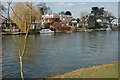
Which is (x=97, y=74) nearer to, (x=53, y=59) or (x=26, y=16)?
(x=26, y=16)

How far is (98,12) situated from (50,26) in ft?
148

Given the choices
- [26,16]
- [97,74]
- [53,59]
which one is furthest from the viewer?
[53,59]

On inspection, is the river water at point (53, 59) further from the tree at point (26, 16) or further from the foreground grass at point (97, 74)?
the tree at point (26, 16)

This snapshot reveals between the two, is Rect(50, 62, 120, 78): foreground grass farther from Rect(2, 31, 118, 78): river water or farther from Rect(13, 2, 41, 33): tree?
Rect(13, 2, 41, 33): tree

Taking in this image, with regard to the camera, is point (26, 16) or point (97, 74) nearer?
point (26, 16)

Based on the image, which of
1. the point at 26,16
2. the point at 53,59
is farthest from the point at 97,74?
the point at 53,59

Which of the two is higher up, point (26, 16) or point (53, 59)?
point (26, 16)

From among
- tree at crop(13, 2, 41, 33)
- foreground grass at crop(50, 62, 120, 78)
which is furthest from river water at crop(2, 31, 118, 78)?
tree at crop(13, 2, 41, 33)

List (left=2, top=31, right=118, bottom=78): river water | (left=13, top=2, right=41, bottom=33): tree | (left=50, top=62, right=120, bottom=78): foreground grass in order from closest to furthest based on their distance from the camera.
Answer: (left=13, top=2, right=41, bottom=33): tree, (left=50, top=62, right=120, bottom=78): foreground grass, (left=2, top=31, right=118, bottom=78): river water

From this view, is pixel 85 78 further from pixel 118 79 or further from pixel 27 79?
pixel 27 79

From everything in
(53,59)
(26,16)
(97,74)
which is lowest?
(53,59)

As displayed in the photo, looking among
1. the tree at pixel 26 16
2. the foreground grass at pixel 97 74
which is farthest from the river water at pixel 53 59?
the tree at pixel 26 16

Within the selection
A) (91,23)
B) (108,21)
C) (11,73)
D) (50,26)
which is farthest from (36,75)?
(108,21)

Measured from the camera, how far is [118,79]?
248 inches
